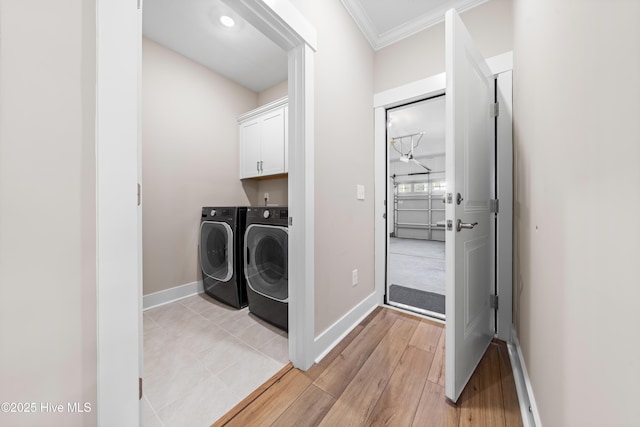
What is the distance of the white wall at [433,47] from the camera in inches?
61.2

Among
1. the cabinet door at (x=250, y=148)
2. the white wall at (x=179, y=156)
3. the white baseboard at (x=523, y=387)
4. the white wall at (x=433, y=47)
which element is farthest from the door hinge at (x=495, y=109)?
the white wall at (x=179, y=156)

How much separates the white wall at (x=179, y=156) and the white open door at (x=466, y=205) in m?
2.48

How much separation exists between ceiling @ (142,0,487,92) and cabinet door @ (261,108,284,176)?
599 mm

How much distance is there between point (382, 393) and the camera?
1.12 metres

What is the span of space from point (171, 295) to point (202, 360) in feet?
3.86

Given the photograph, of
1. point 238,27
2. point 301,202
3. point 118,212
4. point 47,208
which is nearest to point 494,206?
point 301,202

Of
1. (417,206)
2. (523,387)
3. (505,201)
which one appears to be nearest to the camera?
(523,387)

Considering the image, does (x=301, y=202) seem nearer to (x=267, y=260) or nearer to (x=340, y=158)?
(x=340, y=158)

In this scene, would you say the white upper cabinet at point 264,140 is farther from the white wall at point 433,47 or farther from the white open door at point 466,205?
the white open door at point 466,205

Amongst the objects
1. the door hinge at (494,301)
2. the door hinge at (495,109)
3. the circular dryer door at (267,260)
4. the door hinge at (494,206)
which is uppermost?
the door hinge at (495,109)

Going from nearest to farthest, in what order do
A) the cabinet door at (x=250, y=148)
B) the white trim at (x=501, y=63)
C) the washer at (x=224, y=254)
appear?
the white trim at (x=501, y=63), the washer at (x=224, y=254), the cabinet door at (x=250, y=148)

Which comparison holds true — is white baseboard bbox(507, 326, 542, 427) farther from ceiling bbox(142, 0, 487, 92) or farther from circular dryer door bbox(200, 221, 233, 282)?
ceiling bbox(142, 0, 487, 92)

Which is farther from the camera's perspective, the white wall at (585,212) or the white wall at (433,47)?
the white wall at (433,47)

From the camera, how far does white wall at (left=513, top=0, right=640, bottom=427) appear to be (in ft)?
1.30
